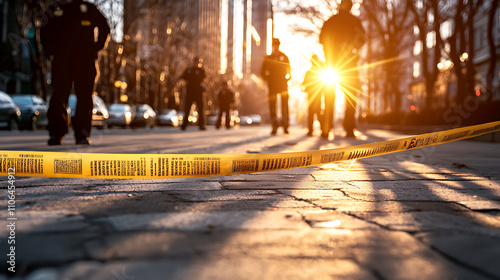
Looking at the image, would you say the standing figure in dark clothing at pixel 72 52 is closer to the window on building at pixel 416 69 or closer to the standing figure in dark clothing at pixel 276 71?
the standing figure in dark clothing at pixel 276 71

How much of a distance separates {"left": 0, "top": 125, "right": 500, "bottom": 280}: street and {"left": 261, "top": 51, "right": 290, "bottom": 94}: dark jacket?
1003cm

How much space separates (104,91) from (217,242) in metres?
32.8

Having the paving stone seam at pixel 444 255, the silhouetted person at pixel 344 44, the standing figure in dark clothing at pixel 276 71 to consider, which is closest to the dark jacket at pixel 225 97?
the standing figure in dark clothing at pixel 276 71

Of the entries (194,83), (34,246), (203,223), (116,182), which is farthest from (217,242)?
(194,83)

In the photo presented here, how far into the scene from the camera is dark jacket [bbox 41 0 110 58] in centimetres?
794

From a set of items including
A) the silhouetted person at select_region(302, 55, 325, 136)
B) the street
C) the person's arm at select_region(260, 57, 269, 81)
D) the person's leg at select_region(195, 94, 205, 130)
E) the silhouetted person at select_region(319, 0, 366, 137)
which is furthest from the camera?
the person's leg at select_region(195, 94, 205, 130)

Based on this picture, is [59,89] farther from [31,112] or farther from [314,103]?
[31,112]

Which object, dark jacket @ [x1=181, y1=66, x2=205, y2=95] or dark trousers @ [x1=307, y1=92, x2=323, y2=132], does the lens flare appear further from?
dark jacket @ [x1=181, y1=66, x2=205, y2=95]

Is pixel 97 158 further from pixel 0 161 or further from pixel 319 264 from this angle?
pixel 319 264

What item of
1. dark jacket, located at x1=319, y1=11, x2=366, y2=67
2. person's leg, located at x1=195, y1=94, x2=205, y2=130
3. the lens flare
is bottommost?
person's leg, located at x1=195, y1=94, x2=205, y2=130

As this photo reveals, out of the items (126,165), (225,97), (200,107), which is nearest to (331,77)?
(200,107)

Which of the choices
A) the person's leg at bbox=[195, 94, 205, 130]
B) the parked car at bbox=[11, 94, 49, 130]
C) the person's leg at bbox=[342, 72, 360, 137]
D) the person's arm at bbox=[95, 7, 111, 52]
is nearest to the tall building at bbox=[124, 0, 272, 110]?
the person's leg at bbox=[195, 94, 205, 130]

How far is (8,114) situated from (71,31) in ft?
33.8

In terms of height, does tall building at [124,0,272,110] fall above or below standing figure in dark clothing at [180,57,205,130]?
Answer: above
